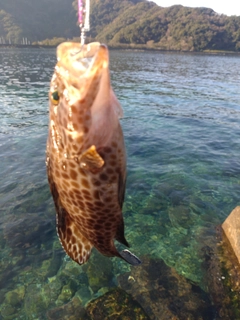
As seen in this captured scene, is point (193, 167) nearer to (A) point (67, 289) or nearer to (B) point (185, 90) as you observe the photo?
(A) point (67, 289)

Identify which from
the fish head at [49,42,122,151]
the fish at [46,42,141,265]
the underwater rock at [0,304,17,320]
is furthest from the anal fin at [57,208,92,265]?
the underwater rock at [0,304,17,320]

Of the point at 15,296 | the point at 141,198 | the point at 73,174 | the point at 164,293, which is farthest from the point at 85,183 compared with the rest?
the point at 141,198

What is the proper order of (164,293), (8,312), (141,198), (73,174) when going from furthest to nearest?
(141,198)
(164,293)
(8,312)
(73,174)

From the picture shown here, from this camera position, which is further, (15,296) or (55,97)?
(15,296)

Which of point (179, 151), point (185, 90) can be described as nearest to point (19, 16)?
point (185, 90)

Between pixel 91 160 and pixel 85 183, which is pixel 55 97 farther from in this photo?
pixel 85 183

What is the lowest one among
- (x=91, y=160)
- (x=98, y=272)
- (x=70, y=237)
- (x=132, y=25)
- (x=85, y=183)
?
(x=98, y=272)

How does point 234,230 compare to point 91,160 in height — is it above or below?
below
